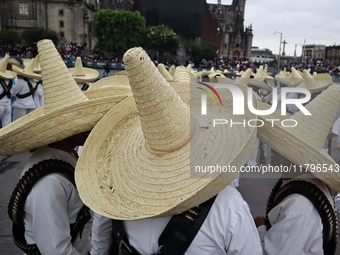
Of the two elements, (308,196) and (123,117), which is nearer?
(308,196)

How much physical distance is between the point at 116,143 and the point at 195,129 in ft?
1.55

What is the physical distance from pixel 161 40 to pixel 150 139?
51.2m

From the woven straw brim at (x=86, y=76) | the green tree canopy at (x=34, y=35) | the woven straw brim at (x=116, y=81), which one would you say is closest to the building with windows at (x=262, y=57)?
the green tree canopy at (x=34, y=35)

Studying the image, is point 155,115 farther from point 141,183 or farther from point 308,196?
point 308,196

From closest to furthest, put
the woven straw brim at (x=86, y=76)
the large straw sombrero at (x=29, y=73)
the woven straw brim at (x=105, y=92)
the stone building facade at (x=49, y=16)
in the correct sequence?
the woven straw brim at (x=105, y=92)
the woven straw brim at (x=86, y=76)
the large straw sombrero at (x=29, y=73)
the stone building facade at (x=49, y=16)

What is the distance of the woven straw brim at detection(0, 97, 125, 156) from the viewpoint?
6.00ft

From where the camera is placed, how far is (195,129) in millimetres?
1633

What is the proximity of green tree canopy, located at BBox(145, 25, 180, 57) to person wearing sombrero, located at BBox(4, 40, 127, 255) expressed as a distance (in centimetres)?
5038

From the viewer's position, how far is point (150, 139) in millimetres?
1542

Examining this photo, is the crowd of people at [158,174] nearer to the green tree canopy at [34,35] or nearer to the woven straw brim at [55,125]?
the woven straw brim at [55,125]

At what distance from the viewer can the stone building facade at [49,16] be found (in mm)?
57812

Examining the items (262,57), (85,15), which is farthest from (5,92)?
(262,57)

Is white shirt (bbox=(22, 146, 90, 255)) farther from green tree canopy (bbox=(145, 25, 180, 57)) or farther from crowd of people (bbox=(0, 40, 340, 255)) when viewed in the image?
green tree canopy (bbox=(145, 25, 180, 57))

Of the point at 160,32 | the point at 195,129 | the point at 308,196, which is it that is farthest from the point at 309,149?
the point at 160,32
